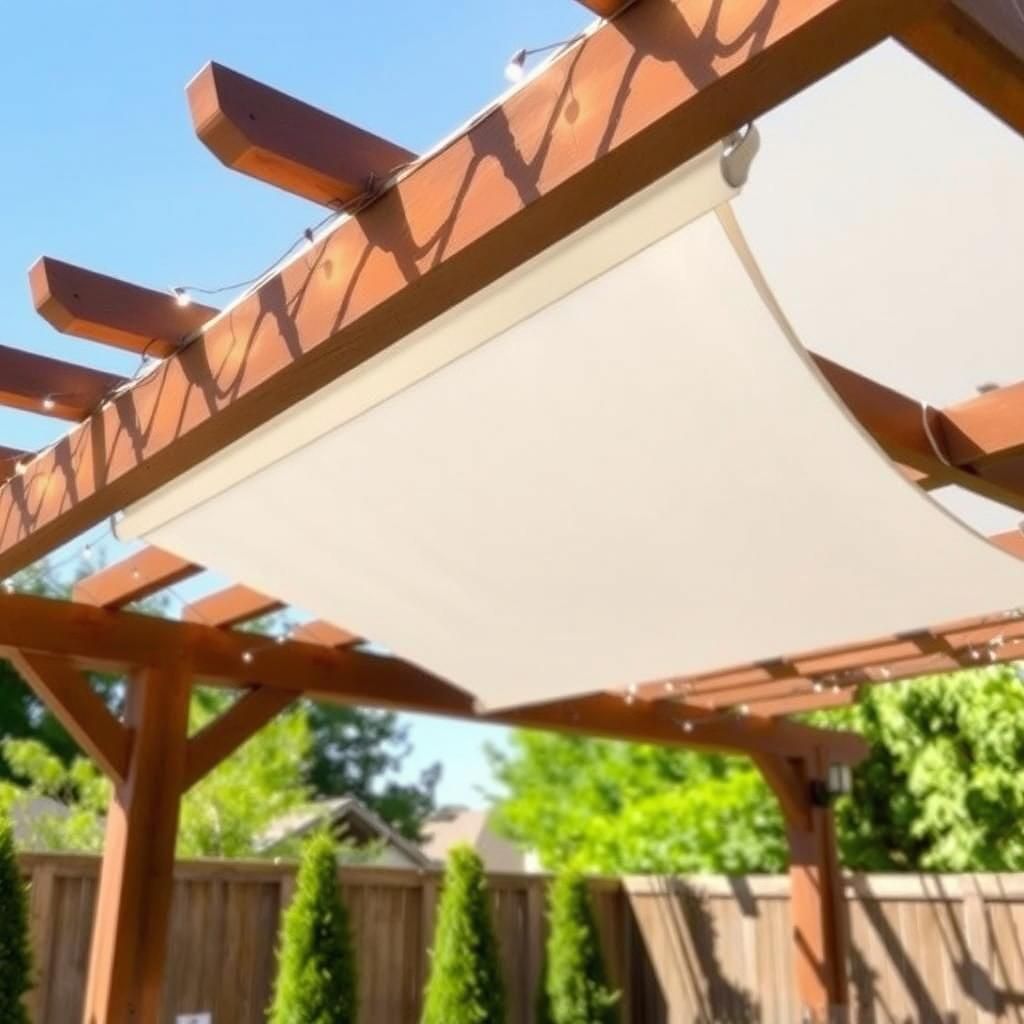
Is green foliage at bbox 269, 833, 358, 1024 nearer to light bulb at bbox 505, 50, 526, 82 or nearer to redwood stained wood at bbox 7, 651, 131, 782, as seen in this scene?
redwood stained wood at bbox 7, 651, 131, 782

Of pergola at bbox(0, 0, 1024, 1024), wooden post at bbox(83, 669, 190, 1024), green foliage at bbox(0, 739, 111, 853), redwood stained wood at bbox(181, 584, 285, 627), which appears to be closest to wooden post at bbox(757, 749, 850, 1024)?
pergola at bbox(0, 0, 1024, 1024)

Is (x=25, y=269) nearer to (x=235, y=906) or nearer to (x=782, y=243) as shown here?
(x=782, y=243)

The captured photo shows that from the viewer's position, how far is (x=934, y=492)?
368 centimetres

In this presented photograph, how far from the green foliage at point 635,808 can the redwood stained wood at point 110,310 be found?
6901 millimetres

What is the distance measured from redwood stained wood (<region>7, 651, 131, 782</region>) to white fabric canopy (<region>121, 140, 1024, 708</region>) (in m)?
0.95

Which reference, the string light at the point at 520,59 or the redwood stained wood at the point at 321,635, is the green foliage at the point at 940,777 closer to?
the redwood stained wood at the point at 321,635

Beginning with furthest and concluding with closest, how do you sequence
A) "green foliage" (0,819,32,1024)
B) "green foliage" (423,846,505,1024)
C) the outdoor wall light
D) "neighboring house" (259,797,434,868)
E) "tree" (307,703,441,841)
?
"tree" (307,703,441,841) < "neighboring house" (259,797,434,868) < the outdoor wall light < "green foliage" (423,846,505,1024) < "green foliage" (0,819,32,1024)

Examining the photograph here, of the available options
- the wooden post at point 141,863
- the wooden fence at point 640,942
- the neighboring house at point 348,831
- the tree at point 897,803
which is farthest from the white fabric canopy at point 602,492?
the neighboring house at point 348,831

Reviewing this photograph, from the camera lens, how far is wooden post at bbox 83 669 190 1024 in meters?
4.14

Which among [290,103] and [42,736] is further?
[42,736]

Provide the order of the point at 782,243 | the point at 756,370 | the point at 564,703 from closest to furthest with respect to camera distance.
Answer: the point at 756,370, the point at 782,243, the point at 564,703

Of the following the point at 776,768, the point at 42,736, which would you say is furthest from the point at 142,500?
the point at 42,736

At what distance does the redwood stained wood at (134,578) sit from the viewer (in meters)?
4.16

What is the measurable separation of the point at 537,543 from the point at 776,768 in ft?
13.1
